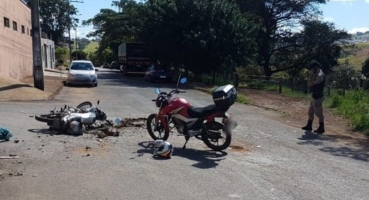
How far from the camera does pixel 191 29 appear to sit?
106 ft

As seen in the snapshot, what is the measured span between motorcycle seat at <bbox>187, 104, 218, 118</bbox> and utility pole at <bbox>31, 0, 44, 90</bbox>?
13367 millimetres

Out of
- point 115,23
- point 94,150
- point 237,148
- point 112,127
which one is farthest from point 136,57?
point 94,150

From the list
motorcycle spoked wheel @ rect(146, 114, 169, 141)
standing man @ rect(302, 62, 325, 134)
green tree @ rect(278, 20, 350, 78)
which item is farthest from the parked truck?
motorcycle spoked wheel @ rect(146, 114, 169, 141)

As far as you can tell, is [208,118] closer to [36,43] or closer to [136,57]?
[36,43]

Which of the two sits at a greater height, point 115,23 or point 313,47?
point 115,23

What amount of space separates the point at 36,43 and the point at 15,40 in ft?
26.2

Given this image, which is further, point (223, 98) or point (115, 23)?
point (115, 23)

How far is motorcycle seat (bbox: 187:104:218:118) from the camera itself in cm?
860

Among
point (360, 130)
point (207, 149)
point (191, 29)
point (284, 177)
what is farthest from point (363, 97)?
point (191, 29)

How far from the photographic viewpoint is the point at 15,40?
89.6 feet

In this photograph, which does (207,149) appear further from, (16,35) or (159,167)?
(16,35)

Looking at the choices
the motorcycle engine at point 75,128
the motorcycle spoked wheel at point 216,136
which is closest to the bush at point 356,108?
the motorcycle spoked wheel at point 216,136

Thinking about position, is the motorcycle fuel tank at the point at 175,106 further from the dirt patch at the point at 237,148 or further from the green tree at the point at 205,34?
the green tree at the point at 205,34

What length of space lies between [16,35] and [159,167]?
919 inches
